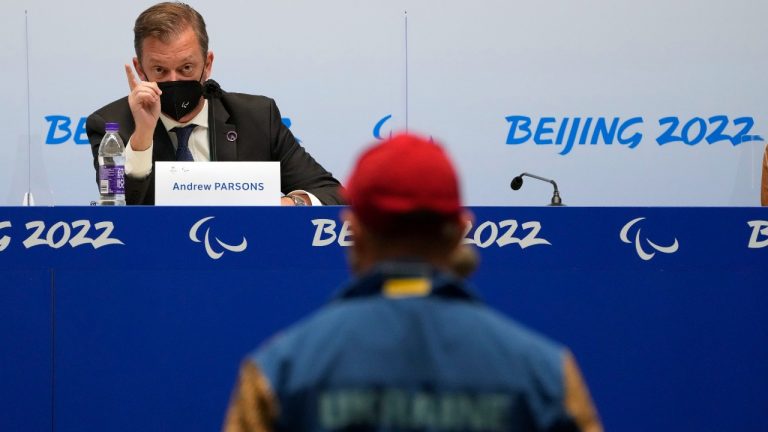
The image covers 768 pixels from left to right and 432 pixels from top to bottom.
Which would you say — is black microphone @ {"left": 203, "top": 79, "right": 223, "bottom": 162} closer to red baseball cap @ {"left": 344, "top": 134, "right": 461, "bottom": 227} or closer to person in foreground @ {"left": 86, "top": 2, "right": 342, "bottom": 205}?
person in foreground @ {"left": 86, "top": 2, "right": 342, "bottom": 205}

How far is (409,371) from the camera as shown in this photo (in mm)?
1252

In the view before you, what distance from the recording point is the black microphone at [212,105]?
12.2 feet

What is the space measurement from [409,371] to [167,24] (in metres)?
2.70

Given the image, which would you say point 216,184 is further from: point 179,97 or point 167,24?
point 167,24

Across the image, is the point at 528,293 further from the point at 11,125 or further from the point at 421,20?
the point at 11,125

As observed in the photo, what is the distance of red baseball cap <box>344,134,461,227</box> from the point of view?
4.32ft

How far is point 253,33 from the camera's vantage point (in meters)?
4.95

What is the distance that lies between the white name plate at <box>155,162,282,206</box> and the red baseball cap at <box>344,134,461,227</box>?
1.92 meters

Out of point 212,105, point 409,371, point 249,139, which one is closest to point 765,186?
point 249,139

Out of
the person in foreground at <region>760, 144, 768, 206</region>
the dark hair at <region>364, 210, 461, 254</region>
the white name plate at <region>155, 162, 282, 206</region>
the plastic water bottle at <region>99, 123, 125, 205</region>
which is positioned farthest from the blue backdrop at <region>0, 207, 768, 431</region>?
the dark hair at <region>364, 210, 461, 254</region>

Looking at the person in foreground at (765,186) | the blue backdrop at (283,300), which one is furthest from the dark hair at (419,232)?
the person in foreground at (765,186)

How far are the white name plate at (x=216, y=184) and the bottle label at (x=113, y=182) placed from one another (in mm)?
182

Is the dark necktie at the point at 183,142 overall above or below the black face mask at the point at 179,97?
below

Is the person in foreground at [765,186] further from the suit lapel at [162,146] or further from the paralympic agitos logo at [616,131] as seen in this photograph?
the suit lapel at [162,146]
